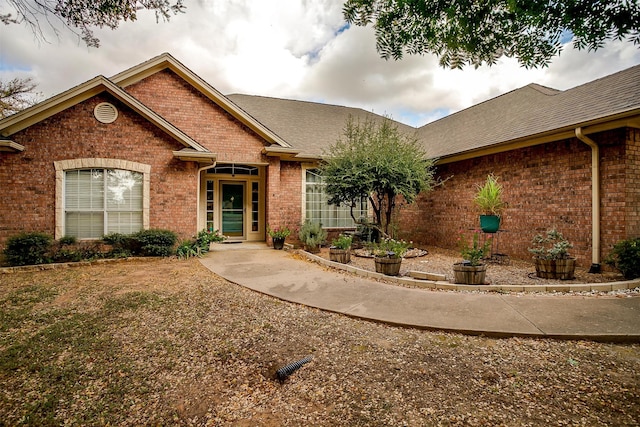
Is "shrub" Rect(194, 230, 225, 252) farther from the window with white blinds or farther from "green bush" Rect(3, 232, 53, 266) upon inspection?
"green bush" Rect(3, 232, 53, 266)

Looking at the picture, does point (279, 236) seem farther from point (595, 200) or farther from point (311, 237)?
point (595, 200)

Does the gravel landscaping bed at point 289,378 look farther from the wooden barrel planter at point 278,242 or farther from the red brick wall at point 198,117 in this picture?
the red brick wall at point 198,117

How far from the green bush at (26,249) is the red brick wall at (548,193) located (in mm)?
11899

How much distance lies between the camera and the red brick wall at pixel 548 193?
6391 millimetres

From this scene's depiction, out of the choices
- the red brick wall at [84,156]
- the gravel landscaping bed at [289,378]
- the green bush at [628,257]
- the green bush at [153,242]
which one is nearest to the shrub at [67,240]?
the red brick wall at [84,156]

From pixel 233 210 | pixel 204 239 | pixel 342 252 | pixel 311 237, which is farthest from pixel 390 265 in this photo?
pixel 233 210

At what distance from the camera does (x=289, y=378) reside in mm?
2719

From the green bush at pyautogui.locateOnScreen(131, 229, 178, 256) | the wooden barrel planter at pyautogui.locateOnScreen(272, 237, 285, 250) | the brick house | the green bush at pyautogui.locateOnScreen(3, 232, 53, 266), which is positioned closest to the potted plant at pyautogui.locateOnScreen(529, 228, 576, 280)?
the brick house

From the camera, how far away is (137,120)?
28.9 feet

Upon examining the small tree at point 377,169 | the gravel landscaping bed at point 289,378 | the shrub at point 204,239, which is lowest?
the gravel landscaping bed at point 289,378

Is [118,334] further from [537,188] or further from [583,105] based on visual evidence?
[583,105]

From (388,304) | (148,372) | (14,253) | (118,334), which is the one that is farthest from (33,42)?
(14,253)

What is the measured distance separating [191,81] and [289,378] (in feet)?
34.7

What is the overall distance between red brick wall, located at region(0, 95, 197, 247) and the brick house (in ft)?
0.09
